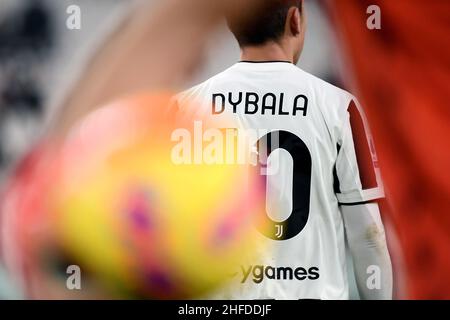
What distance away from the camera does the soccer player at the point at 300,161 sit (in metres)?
3.05

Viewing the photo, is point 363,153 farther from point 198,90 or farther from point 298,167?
point 198,90

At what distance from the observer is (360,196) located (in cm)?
308

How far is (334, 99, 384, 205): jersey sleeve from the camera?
3.07 metres

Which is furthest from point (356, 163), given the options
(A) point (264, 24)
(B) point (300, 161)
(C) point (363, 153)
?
(A) point (264, 24)

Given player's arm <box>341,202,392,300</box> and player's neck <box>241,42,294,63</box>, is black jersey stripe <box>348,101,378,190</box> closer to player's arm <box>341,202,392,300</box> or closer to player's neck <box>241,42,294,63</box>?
player's arm <box>341,202,392,300</box>

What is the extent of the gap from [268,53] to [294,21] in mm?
164

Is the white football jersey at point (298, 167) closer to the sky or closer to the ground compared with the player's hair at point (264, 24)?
closer to the ground

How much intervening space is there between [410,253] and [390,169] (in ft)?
1.13

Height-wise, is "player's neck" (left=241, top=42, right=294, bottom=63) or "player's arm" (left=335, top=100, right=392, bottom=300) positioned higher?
"player's neck" (left=241, top=42, right=294, bottom=63)

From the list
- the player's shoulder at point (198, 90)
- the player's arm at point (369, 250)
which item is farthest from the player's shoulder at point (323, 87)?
the player's arm at point (369, 250)

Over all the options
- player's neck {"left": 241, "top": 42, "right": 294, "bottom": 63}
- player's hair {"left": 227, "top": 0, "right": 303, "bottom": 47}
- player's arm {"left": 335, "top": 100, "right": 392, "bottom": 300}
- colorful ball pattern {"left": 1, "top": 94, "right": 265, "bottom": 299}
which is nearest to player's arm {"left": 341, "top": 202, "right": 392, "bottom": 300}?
player's arm {"left": 335, "top": 100, "right": 392, "bottom": 300}

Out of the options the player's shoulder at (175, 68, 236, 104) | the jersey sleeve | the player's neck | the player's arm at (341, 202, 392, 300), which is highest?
the player's neck

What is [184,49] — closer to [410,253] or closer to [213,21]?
[213,21]

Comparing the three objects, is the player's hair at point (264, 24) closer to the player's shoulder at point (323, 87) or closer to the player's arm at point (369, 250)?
the player's shoulder at point (323, 87)
